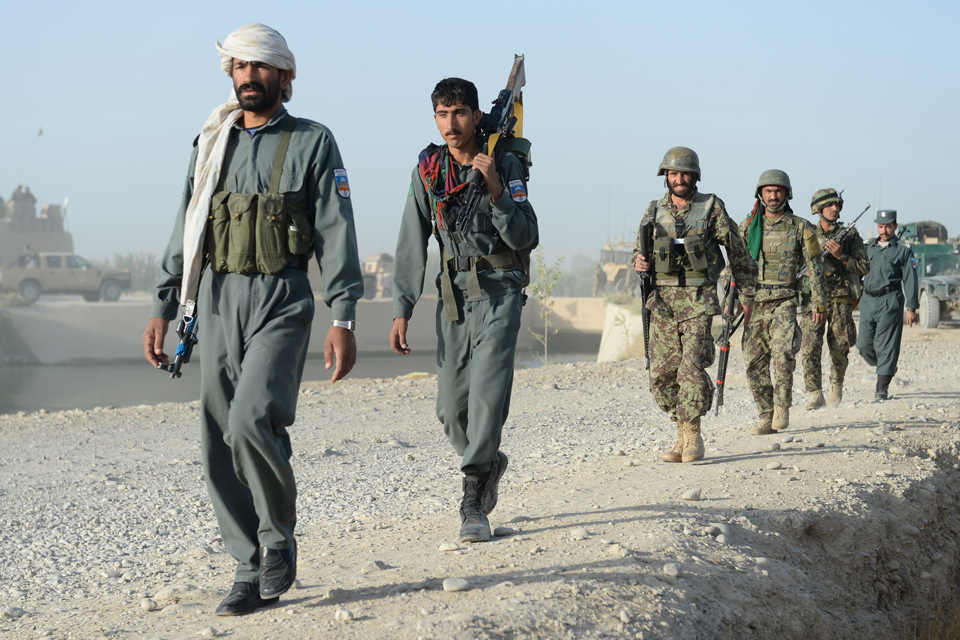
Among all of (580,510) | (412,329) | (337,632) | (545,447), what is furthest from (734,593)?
(412,329)

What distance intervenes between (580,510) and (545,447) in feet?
10.5

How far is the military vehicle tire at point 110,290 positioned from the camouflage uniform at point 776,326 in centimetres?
3731

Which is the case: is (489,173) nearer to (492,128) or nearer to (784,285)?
(492,128)

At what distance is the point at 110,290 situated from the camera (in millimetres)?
39938

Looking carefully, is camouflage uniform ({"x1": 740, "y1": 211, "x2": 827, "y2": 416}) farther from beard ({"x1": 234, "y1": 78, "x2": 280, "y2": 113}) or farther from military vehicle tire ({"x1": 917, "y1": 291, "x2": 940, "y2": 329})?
military vehicle tire ({"x1": 917, "y1": 291, "x2": 940, "y2": 329})

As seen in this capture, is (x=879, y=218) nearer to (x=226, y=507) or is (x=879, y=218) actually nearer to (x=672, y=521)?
(x=672, y=521)

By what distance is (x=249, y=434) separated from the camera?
274 cm

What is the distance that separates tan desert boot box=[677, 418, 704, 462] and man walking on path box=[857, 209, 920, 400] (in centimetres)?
433

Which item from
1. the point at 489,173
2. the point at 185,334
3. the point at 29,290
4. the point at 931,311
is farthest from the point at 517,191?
the point at 29,290

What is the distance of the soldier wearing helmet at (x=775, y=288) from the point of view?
7324 millimetres

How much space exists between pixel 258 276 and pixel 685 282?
3.57 meters

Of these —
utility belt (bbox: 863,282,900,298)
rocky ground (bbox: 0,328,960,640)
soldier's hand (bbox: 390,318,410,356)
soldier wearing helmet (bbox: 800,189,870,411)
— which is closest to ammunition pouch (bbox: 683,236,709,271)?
rocky ground (bbox: 0,328,960,640)

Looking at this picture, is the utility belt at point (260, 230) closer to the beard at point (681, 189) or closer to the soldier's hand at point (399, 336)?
the soldier's hand at point (399, 336)

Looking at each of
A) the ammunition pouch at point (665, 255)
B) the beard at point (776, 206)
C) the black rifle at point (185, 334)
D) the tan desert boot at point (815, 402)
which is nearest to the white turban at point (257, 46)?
the black rifle at point (185, 334)
